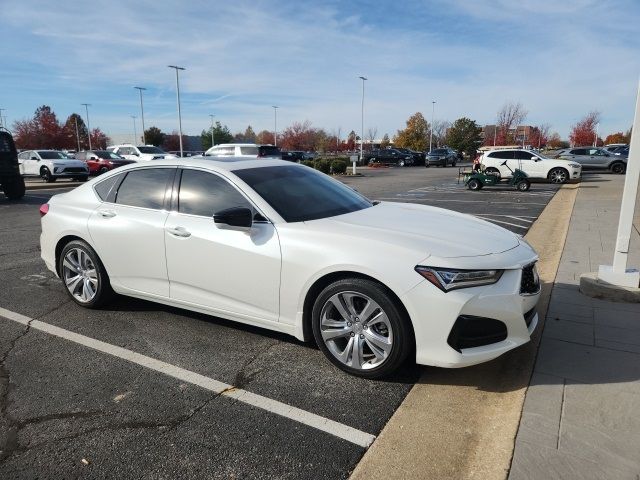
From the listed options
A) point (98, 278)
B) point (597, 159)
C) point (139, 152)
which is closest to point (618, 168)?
point (597, 159)

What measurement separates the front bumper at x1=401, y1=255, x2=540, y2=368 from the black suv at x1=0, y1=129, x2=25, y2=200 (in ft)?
51.7

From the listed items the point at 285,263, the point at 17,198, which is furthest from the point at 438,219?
the point at 17,198

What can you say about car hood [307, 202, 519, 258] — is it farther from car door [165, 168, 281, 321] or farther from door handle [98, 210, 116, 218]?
door handle [98, 210, 116, 218]

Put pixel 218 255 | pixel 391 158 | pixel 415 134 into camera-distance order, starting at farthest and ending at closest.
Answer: pixel 415 134
pixel 391 158
pixel 218 255

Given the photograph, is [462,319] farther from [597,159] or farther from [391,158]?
[391,158]

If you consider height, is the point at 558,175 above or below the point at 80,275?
above

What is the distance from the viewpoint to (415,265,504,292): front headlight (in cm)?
292

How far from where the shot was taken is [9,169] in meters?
15.0

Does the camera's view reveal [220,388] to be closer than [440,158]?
Yes

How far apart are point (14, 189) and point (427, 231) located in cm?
A: 1610

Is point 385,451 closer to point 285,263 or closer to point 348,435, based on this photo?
point 348,435

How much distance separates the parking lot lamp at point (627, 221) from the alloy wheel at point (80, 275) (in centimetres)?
496

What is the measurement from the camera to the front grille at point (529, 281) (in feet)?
10.3

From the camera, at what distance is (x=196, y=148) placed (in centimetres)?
10669
